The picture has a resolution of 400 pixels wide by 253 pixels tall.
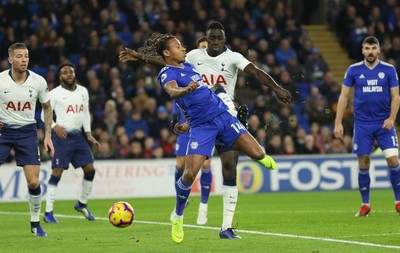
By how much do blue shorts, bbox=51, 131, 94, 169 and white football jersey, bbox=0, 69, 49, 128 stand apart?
285cm

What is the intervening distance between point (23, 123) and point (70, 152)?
298 cm

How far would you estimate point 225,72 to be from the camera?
12969 mm

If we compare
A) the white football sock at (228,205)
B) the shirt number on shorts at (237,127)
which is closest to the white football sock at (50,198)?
the white football sock at (228,205)

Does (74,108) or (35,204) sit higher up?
(74,108)

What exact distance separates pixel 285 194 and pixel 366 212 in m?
7.46

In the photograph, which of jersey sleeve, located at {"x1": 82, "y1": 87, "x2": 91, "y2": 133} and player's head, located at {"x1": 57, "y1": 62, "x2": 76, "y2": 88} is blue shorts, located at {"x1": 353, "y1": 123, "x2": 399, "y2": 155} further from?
player's head, located at {"x1": 57, "y1": 62, "x2": 76, "y2": 88}

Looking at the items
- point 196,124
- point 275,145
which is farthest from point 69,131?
point 275,145

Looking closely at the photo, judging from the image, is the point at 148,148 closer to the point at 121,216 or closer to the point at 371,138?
the point at 371,138

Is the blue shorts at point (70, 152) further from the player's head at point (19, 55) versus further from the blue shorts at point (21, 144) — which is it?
the player's head at point (19, 55)

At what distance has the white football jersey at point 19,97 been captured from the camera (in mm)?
12602

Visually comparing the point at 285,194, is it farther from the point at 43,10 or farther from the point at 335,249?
the point at 335,249

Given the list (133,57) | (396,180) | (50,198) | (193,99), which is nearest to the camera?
(193,99)

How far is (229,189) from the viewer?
38.9 feet

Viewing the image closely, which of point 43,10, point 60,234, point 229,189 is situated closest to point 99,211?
point 60,234
